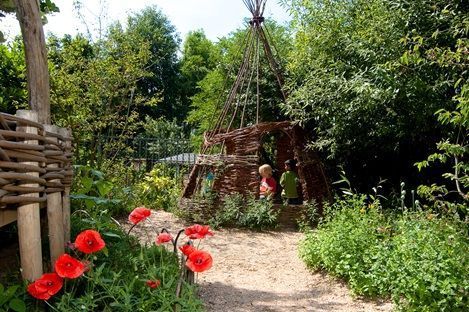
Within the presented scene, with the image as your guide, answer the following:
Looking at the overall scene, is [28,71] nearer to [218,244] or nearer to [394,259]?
[394,259]

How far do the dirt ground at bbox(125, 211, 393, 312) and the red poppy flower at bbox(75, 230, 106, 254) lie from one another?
1.89m

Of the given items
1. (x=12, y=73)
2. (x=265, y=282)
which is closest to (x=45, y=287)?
(x=265, y=282)

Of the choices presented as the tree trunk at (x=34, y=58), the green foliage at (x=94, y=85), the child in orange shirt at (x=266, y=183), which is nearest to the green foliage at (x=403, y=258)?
the tree trunk at (x=34, y=58)

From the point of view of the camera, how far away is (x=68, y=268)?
170cm

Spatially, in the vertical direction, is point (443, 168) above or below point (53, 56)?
below

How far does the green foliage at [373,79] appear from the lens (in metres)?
5.12

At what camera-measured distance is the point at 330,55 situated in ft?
22.0

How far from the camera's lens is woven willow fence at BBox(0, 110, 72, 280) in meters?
1.50

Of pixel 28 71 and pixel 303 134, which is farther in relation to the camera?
pixel 303 134

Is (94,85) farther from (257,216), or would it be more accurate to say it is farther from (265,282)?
(265,282)

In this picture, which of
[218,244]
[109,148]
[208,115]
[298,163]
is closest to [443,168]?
[298,163]

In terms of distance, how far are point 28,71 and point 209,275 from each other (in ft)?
10.5

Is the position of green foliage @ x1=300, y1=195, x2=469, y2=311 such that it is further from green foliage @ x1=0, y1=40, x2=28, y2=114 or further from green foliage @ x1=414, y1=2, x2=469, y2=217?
green foliage @ x1=0, y1=40, x2=28, y2=114

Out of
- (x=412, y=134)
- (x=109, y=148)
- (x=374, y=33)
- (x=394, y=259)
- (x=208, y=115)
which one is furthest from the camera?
(x=208, y=115)
